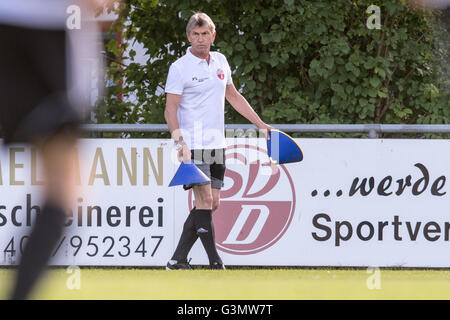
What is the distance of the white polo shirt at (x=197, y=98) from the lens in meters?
6.29

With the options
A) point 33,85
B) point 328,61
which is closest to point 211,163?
point 328,61

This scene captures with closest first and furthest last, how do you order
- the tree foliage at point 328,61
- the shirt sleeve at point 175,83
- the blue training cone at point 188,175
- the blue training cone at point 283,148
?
the blue training cone at point 188,175 < the shirt sleeve at point 175,83 < the blue training cone at point 283,148 < the tree foliage at point 328,61

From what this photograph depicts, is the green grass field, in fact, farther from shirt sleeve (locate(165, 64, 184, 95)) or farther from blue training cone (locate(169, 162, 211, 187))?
shirt sleeve (locate(165, 64, 184, 95))

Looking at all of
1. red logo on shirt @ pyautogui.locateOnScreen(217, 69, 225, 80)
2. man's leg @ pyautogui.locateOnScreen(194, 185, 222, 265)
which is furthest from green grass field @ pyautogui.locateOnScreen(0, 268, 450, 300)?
red logo on shirt @ pyautogui.locateOnScreen(217, 69, 225, 80)

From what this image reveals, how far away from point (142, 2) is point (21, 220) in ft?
9.82

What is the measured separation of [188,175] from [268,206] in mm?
1360

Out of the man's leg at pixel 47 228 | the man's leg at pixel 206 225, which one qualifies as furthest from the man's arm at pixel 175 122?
the man's leg at pixel 47 228

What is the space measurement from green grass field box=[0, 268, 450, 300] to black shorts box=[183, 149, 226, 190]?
675 millimetres

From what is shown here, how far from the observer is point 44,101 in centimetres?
342

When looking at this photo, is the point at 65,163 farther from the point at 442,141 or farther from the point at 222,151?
the point at 442,141

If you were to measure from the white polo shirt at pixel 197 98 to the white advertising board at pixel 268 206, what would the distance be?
0.98m

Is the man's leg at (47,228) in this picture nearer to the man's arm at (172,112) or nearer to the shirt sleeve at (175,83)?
the man's arm at (172,112)
